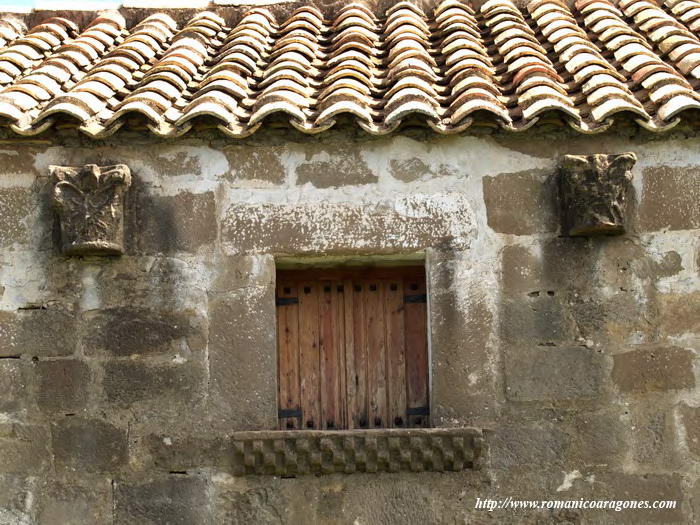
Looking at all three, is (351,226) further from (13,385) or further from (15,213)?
(13,385)

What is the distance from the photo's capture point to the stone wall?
529 centimetres

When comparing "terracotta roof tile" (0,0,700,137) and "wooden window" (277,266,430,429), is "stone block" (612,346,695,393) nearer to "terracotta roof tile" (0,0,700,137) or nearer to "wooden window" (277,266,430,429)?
"wooden window" (277,266,430,429)

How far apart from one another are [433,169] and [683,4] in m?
2.36

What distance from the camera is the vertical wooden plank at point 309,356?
5523 mm

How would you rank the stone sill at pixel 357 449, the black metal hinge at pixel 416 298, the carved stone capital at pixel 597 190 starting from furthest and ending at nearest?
the black metal hinge at pixel 416 298 → the carved stone capital at pixel 597 190 → the stone sill at pixel 357 449

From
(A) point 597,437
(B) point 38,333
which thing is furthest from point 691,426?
(B) point 38,333

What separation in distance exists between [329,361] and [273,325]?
1.17 feet

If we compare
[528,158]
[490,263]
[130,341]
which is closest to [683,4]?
[528,158]

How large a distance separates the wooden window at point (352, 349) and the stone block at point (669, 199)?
115 cm

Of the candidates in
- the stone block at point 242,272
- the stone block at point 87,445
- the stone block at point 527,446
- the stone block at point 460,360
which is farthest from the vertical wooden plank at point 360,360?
the stone block at point 87,445

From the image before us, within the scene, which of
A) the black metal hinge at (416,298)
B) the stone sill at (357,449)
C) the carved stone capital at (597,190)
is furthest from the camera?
the black metal hinge at (416,298)

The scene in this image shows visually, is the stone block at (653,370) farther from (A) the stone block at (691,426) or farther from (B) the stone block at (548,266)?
(B) the stone block at (548,266)

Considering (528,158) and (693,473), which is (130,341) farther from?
(693,473)

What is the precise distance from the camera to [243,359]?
5383 millimetres
